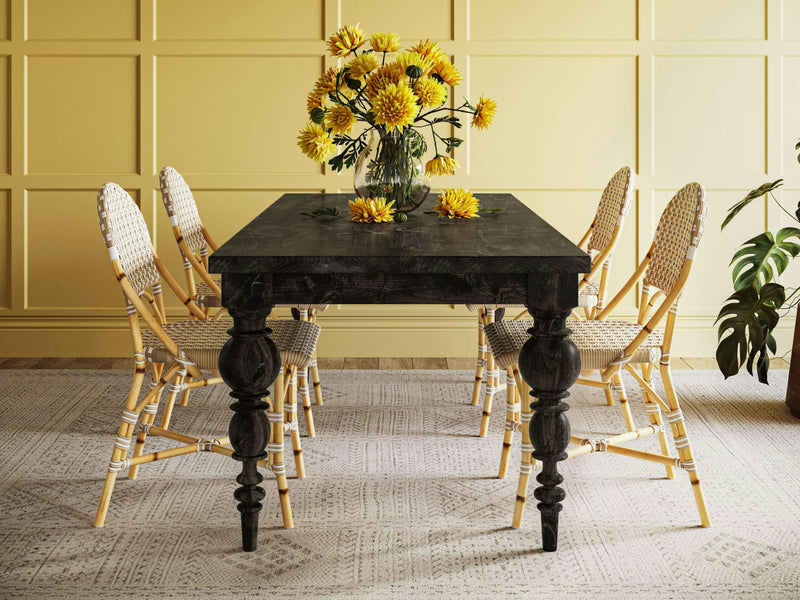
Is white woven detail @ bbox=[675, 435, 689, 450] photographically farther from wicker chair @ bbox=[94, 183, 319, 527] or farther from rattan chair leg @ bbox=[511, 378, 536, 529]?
wicker chair @ bbox=[94, 183, 319, 527]

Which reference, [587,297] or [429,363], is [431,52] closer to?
[587,297]

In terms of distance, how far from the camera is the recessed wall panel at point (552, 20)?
15.2ft

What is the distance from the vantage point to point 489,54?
183 inches

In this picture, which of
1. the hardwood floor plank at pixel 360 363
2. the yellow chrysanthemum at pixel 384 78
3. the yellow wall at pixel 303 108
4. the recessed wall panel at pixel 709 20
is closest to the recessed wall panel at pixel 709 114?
the yellow wall at pixel 303 108

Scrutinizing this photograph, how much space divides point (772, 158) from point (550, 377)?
2979 millimetres

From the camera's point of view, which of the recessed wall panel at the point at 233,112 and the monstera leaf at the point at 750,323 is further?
the recessed wall panel at the point at 233,112

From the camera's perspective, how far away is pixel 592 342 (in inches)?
107

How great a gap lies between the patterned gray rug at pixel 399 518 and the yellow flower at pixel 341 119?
1.12 metres

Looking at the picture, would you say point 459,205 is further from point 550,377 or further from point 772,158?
point 772,158

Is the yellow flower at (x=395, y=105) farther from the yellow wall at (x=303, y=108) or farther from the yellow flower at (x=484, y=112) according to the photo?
the yellow wall at (x=303, y=108)

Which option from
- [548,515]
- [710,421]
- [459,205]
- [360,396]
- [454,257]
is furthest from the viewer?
[360,396]

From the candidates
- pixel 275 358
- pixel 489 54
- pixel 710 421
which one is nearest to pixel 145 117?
pixel 489 54

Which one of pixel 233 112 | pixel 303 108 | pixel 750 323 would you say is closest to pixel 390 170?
pixel 750 323

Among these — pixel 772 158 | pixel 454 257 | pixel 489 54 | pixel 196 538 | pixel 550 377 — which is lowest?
pixel 196 538
